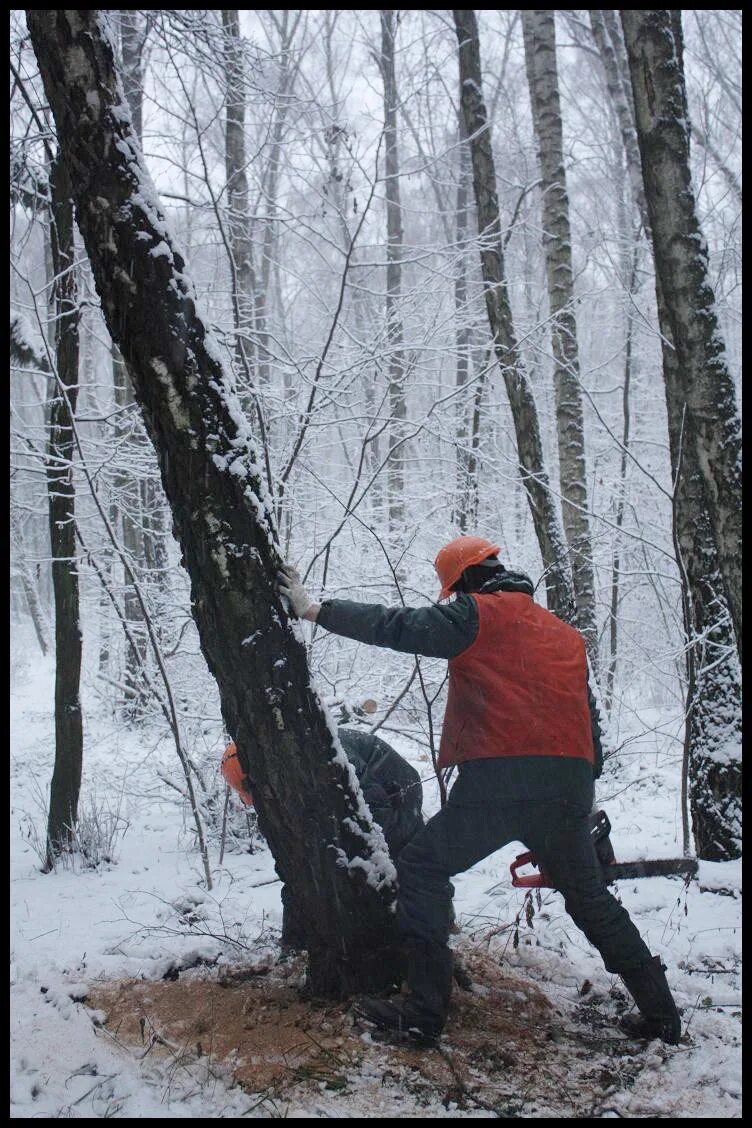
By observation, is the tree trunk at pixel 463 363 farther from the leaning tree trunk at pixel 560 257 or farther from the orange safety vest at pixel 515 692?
the orange safety vest at pixel 515 692

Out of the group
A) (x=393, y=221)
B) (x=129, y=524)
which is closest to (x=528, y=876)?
(x=129, y=524)

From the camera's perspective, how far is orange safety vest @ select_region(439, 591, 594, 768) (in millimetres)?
2564

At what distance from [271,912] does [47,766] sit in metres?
6.59

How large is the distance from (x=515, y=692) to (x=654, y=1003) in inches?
42.2

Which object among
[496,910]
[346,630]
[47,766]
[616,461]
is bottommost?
[47,766]

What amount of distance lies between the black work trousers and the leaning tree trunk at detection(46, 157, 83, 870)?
10.4 ft

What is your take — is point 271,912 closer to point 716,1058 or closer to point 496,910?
point 496,910

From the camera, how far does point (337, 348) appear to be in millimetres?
5391

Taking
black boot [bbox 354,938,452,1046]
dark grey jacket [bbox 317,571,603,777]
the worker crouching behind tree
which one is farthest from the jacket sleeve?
black boot [bbox 354,938,452,1046]

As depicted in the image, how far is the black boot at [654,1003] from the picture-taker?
2494 mm

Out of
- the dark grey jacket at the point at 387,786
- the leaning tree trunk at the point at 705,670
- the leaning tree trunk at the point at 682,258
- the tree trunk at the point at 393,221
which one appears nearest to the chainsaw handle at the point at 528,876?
the dark grey jacket at the point at 387,786

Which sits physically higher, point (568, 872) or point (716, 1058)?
point (568, 872)

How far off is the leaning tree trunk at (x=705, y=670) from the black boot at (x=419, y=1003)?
2155 millimetres

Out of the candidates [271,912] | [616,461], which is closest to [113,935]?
[271,912]
